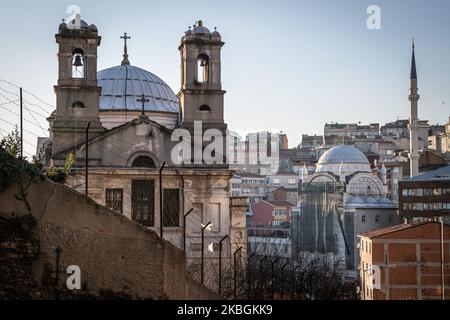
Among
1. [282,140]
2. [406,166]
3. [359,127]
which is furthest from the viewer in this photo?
[282,140]

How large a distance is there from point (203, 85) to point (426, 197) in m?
34.4

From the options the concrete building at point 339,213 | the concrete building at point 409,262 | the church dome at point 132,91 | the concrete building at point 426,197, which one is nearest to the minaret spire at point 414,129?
the concrete building at point 339,213

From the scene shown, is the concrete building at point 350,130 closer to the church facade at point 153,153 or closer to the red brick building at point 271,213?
the red brick building at point 271,213

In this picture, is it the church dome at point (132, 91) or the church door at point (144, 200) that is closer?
the church door at point (144, 200)

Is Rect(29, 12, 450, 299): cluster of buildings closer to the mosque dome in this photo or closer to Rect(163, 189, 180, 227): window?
Rect(163, 189, 180, 227): window

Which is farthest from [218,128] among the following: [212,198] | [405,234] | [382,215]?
[382,215]

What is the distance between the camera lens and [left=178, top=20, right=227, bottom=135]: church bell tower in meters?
38.0

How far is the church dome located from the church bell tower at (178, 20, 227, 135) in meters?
7.32

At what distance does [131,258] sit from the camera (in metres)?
15.2

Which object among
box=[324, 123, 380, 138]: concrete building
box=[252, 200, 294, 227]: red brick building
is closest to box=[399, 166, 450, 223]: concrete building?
box=[252, 200, 294, 227]: red brick building

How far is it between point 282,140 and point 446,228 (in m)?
112

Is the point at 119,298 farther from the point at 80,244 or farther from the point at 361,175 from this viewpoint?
the point at 361,175

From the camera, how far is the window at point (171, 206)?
36688 mm

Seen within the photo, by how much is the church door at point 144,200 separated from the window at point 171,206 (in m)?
0.64
